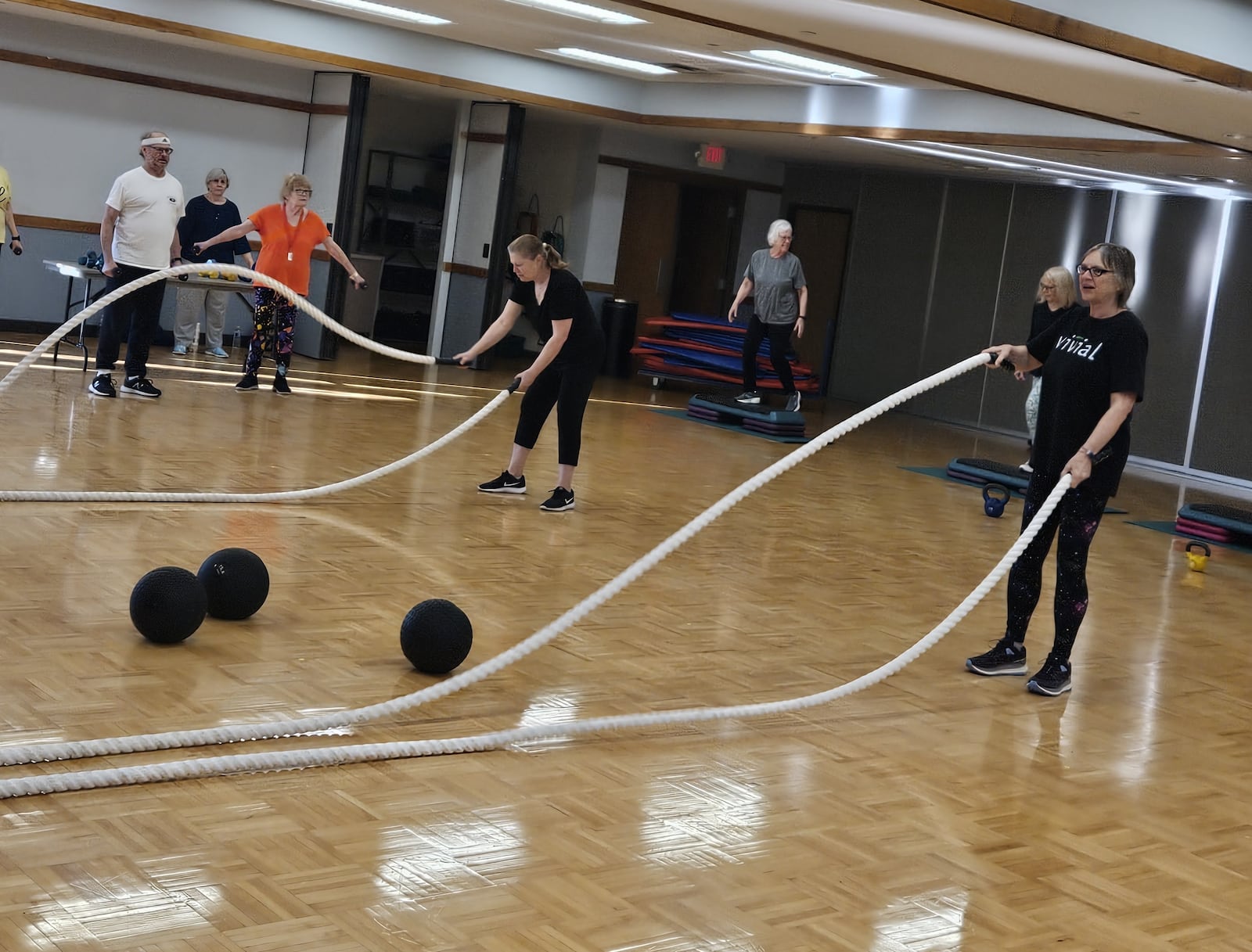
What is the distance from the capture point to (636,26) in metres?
9.73

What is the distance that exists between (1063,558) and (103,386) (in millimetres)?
6212

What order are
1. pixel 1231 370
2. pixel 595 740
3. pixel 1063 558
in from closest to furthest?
1. pixel 595 740
2. pixel 1063 558
3. pixel 1231 370

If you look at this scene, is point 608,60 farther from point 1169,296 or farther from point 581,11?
point 1169,296

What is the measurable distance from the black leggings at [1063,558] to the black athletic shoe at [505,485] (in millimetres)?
3161

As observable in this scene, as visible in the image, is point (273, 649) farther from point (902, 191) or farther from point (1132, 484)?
point (902, 191)

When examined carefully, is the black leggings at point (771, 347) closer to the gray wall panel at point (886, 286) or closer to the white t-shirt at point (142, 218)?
the gray wall panel at point (886, 286)

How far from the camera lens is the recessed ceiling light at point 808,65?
10281 millimetres

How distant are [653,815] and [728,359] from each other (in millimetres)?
11389

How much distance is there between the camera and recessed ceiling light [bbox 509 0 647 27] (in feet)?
30.2

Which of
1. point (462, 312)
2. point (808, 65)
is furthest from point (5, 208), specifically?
point (808, 65)

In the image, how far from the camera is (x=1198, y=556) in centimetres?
812

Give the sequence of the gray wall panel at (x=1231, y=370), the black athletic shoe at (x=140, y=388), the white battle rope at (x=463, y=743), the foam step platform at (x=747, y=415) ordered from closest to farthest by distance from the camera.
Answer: the white battle rope at (x=463, y=743) → the black athletic shoe at (x=140, y=388) → the foam step platform at (x=747, y=415) → the gray wall panel at (x=1231, y=370)

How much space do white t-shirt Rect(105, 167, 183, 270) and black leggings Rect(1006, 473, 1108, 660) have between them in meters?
5.74

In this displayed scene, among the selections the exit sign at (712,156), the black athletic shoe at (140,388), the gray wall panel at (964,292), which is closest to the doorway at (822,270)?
the gray wall panel at (964,292)
